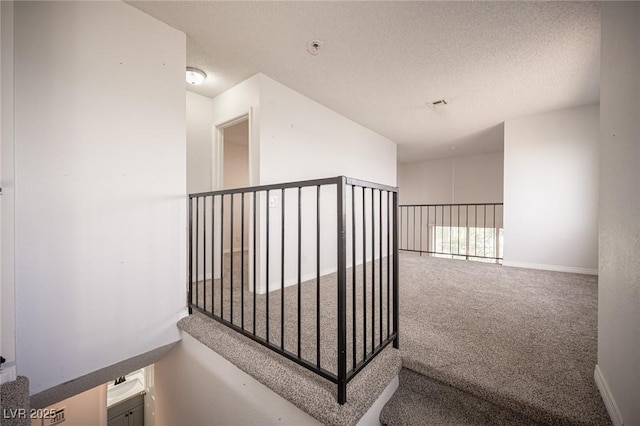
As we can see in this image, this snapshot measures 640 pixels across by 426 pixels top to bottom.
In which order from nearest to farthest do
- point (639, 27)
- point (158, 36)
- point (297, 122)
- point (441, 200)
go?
point (639, 27) < point (158, 36) < point (297, 122) < point (441, 200)

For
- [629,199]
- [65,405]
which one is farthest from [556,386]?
[65,405]

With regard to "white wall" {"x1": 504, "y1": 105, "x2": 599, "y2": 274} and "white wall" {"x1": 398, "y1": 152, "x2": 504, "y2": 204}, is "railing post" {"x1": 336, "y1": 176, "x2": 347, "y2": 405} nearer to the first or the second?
"white wall" {"x1": 504, "y1": 105, "x2": 599, "y2": 274}

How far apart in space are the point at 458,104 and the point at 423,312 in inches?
104

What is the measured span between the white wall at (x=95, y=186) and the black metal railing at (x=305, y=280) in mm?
286

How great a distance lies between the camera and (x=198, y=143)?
9.41 feet

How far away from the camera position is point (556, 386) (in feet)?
3.76

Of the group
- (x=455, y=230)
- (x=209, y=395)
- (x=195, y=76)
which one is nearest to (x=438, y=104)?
(x=195, y=76)

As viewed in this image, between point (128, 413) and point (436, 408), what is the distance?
5.10 metres

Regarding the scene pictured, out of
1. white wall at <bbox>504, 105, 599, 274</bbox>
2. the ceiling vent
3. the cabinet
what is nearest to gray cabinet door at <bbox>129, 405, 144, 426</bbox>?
the cabinet

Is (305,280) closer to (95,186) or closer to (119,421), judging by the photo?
(95,186)

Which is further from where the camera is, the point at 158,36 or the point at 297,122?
the point at 297,122

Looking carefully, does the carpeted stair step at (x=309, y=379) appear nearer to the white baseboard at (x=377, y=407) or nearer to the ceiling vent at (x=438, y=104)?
the white baseboard at (x=377, y=407)

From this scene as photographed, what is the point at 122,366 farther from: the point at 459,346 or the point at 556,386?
the point at 556,386

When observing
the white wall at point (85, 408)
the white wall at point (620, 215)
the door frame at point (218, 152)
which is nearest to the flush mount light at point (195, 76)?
the door frame at point (218, 152)
